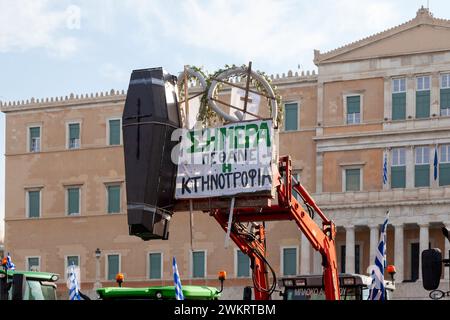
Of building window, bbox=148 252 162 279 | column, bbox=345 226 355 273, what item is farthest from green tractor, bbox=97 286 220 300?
building window, bbox=148 252 162 279

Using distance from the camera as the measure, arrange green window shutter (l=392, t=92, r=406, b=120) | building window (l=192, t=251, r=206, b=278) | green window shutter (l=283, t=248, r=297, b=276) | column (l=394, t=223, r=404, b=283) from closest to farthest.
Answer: column (l=394, t=223, r=404, b=283)
green window shutter (l=392, t=92, r=406, b=120)
green window shutter (l=283, t=248, r=297, b=276)
building window (l=192, t=251, r=206, b=278)

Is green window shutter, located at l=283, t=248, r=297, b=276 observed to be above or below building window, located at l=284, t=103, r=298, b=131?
below

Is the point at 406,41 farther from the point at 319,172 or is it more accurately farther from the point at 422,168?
the point at 319,172

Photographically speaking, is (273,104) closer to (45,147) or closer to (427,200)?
(427,200)

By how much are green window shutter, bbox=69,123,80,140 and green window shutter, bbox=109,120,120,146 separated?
1876mm

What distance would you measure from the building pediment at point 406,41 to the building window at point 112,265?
1402 cm

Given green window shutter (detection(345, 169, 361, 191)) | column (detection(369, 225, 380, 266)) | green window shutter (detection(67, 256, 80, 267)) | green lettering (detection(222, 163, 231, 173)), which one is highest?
green window shutter (detection(345, 169, 361, 191))

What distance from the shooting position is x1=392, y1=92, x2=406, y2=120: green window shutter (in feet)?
161

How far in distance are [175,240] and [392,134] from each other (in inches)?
445

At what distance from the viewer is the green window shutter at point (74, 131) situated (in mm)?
56125

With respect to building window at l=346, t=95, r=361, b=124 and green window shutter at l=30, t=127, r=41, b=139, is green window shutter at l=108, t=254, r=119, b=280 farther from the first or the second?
building window at l=346, t=95, r=361, b=124

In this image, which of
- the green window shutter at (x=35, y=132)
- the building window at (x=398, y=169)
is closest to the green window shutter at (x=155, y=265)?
the green window shutter at (x=35, y=132)

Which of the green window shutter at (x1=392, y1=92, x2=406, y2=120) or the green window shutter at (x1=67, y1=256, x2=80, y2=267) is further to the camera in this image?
the green window shutter at (x1=67, y1=256, x2=80, y2=267)

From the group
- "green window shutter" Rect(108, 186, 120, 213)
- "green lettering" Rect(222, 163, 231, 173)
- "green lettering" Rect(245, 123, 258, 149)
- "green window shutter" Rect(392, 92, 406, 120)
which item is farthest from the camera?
"green window shutter" Rect(108, 186, 120, 213)
